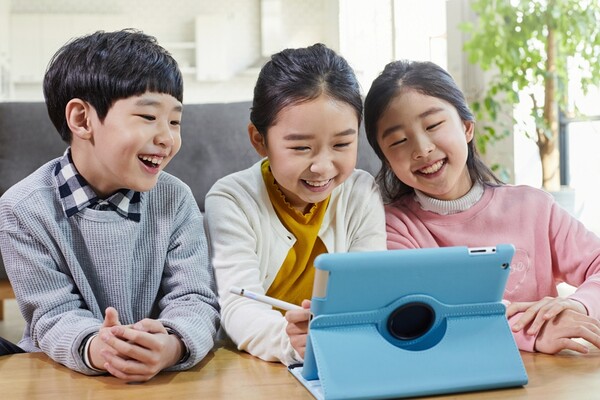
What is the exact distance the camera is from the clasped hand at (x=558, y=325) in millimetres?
1026

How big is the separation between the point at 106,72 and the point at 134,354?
0.47 metres

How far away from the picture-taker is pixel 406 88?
4.33ft

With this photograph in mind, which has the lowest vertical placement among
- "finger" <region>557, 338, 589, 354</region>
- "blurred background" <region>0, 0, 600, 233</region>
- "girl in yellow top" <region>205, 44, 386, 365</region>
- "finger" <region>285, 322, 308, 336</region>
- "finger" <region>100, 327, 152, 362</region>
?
"finger" <region>557, 338, 589, 354</region>

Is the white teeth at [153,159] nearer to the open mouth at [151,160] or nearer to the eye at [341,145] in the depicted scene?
the open mouth at [151,160]

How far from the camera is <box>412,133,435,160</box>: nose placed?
128 cm

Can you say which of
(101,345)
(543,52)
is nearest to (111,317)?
(101,345)

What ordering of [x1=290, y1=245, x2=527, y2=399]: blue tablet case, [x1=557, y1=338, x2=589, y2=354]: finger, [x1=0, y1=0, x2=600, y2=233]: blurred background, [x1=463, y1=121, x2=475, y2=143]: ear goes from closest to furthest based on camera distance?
[x1=290, y1=245, x2=527, y2=399]: blue tablet case, [x1=557, y1=338, x2=589, y2=354]: finger, [x1=463, y1=121, x2=475, y2=143]: ear, [x1=0, y1=0, x2=600, y2=233]: blurred background

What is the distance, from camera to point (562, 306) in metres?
1.08

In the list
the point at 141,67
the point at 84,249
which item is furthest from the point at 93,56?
the point at 84,249

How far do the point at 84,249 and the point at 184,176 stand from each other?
1143mm

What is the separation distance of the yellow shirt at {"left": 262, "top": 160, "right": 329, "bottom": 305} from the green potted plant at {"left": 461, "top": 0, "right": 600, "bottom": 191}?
7.02 ft

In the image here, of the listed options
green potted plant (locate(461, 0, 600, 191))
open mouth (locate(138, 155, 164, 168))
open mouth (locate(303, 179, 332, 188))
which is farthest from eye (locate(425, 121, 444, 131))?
green potted plant (locate(461, 0, 600, 191))

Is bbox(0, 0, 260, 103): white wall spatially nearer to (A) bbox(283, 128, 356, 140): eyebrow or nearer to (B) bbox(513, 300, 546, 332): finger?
(A) bbox(283, 128, 356, 140): eyebrow

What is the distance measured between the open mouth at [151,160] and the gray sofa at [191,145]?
1.13m
